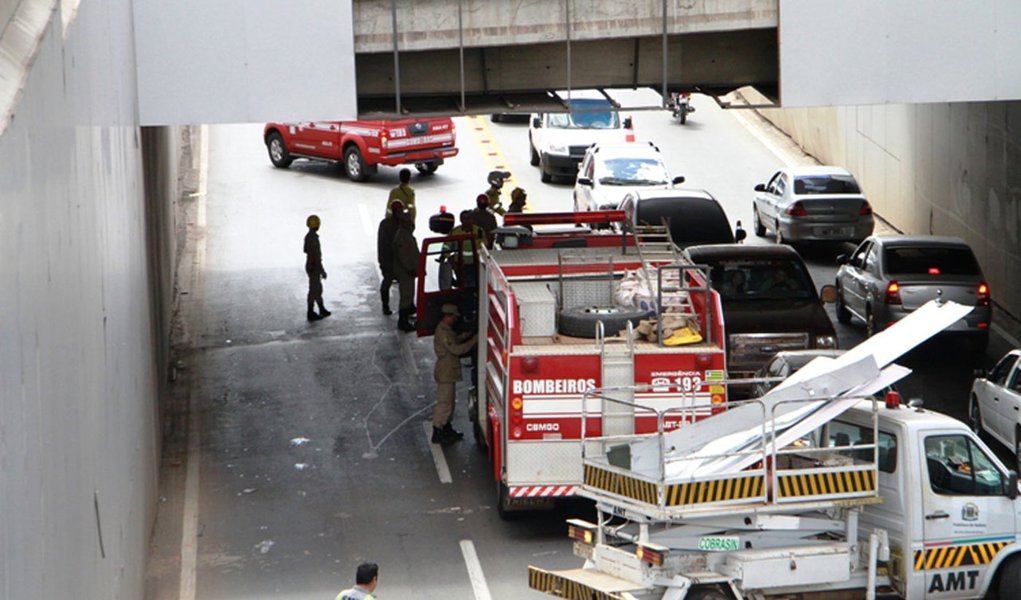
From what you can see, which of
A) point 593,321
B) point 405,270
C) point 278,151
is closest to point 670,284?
point 593,321

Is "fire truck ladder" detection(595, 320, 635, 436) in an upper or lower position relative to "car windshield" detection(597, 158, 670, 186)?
lower

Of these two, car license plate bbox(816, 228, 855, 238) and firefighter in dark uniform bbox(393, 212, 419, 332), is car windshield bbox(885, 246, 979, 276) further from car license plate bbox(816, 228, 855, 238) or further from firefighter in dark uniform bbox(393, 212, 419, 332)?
firefighter in dark uniform bbox(393, 212, 419, 332)

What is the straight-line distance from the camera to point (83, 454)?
8305 millimetres

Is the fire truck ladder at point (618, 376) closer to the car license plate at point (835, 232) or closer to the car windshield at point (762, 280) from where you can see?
the car windshield at point (762, 280)

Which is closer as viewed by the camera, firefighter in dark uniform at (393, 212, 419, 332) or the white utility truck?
the white utility truck

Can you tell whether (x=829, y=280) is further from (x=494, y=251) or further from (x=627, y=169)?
(x=494, y=251)

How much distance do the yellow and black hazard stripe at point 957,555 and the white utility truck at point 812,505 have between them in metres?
0.01

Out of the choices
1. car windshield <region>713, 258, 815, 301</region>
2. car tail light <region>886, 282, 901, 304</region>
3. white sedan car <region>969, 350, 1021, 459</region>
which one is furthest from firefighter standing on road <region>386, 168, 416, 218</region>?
white sedan car <region>969, 350, 1021, 459</region>

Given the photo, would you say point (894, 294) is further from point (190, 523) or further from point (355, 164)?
point (355, 164)

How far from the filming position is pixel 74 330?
8.27 meters

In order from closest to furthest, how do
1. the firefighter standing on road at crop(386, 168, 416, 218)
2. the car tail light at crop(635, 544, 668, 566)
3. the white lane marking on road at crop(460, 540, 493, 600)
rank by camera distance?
the car tail light at crop(635, 544, 668, 566), the white lane marking on road at crop(460, 540, 493, 600), the firefighter standing on road at crop(386, 168, 416, 218)

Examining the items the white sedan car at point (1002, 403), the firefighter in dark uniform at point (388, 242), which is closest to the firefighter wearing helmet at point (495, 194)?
the firefighter in dark uniform at point (388, 242)

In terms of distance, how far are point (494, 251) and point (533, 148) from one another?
19.5 m

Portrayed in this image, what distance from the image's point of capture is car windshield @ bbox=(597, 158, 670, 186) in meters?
30.3
